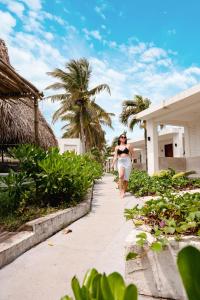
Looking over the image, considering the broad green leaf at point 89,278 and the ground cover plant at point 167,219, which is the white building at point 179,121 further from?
the broad green leaf at point 89,278

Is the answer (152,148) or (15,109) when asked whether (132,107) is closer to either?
(152,148)

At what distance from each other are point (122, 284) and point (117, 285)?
0.01 meters

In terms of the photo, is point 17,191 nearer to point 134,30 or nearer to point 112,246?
point 112,246

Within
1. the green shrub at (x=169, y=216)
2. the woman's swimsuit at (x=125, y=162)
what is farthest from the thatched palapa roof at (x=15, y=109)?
the green shrub at (x=169, y=216)

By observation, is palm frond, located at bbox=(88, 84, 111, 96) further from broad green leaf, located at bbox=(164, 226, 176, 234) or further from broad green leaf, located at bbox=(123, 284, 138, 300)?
broad green leaf, located at bbox=(123, 284, 138, 300)

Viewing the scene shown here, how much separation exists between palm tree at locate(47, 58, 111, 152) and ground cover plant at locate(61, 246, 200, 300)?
2235 centimetres

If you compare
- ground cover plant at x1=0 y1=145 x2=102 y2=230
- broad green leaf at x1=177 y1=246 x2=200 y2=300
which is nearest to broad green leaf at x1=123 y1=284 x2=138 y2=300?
broad green leaf at x1=177 y1=246 x2=200 y2=300

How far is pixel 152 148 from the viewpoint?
40.6 feet

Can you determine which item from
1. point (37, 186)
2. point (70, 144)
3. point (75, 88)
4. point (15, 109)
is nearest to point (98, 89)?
point (75, 88)

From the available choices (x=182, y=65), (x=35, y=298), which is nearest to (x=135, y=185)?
(x=35, y=298)

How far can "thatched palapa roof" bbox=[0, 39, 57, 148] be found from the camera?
21.2ft

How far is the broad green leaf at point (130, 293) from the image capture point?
0.58 meters

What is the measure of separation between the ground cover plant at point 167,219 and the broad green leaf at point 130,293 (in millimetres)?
1336

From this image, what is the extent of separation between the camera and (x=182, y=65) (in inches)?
615
